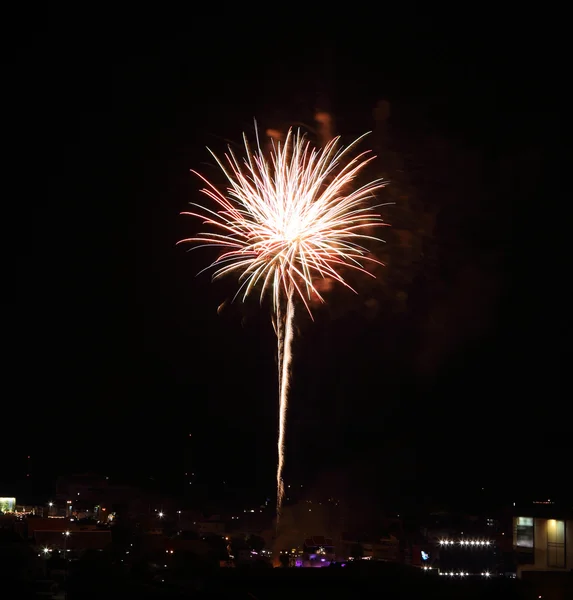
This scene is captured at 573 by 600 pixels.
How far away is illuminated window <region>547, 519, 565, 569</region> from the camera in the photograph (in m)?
11.7

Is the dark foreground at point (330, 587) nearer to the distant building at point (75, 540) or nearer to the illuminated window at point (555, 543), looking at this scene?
the illuminated window at point (555, 543)

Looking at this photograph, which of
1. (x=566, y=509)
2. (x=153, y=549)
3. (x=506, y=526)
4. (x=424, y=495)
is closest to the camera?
(x=566, y=509)

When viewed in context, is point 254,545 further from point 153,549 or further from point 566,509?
point 566,509

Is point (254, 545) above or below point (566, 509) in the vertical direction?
below

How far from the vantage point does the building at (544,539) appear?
38.1 ft

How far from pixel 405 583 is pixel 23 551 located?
25.7ft

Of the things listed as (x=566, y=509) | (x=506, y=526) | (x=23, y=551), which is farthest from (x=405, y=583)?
(x=506, y=526)

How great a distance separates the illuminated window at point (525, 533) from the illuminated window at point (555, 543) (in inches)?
14.1

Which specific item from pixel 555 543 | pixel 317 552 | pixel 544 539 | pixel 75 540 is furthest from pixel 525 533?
pixel 75 540

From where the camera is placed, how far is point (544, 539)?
12047 millimetres

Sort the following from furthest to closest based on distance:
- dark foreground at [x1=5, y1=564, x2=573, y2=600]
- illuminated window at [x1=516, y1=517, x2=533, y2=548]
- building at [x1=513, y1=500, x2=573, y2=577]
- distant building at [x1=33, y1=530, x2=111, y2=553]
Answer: distant building at [x1=33, y1=530, x2=111, y2=553], illuminated window at [x1=516, y1=517, x2=533, y2=548], building at [x1=513, y1=500, x2=573, y2=577], dark foreground at [x1=5, y1=564, x2=573, y2=600]

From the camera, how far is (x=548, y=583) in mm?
9602

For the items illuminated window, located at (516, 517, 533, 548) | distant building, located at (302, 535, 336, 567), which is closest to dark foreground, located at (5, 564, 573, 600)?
illuminated window, located at (516, 517, 533, 548)

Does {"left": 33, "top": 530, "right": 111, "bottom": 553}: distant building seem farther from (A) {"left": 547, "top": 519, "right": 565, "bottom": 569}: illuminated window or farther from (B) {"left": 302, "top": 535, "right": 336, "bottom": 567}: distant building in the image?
(A) {"left": 547, "top": 519, "right": 565, "bottom": 569}: illuminated window
